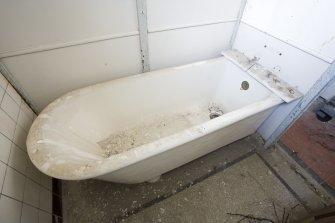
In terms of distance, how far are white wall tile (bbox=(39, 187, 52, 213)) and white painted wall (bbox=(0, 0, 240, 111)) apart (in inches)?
22.6

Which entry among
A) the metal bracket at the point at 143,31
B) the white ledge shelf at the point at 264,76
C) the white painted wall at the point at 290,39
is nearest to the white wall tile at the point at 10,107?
the metal bracket at the point at 143,31

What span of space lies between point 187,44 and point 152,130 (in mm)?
801

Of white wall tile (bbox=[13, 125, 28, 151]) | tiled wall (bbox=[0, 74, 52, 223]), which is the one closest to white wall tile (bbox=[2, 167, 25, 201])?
tiled wall (bbox=[0, 74, 52, 223])

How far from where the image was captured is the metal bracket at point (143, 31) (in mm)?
1208

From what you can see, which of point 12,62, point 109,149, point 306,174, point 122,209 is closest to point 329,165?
point 306,174

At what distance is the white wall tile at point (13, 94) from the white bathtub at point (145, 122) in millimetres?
231

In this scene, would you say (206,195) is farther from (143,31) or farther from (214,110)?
(143,31)

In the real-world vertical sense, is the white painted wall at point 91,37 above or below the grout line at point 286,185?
above

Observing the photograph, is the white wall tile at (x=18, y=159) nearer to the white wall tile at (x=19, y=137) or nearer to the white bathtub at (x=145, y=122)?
the white wall tile at (x=19, y=137)

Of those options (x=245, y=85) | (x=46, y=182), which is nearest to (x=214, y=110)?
(x=245, y=85)

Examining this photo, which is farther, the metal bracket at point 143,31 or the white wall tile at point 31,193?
the metal bracket at point 143,31

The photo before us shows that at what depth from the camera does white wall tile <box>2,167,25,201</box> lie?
86cm

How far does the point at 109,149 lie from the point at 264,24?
158 centimetres

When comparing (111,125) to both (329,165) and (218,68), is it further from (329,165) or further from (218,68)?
(329,165)
